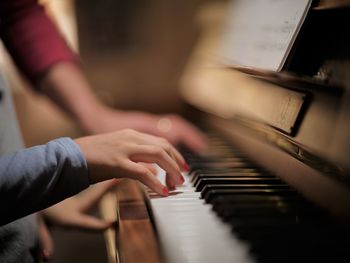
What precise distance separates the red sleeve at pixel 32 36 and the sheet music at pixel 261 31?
475mm

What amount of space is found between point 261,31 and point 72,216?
0.64 metres

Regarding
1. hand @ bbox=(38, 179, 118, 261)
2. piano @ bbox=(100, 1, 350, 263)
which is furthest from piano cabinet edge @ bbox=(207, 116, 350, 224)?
hand @ bbox=(38, 179, 118, 261)

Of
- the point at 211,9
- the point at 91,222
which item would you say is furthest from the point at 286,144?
the point at 211,9

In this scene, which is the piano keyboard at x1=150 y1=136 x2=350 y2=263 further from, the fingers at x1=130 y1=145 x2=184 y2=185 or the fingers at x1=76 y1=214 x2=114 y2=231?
the fingers at x1=76 y1=214 x2=114 y2=231

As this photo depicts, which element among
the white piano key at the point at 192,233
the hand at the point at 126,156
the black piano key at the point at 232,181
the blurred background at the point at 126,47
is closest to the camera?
the white piano key at the point at 192,233

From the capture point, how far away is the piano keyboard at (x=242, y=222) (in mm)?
564

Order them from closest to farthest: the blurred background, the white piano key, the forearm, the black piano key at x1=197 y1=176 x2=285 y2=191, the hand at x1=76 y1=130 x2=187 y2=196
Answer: the white piano key → the hand at x1=76 y1=130 x2=187 y2=196 → the black piano key at x1=197 y1=176 x2=285 y2=191 → the forearm → the blurred background

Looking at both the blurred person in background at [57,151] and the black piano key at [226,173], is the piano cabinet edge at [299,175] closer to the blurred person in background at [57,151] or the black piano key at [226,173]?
the black piano key at [226,173]

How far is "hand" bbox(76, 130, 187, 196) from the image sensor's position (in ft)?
2.21

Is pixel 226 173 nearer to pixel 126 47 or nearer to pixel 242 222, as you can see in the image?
Answer: pixel 242 222

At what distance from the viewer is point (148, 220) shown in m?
0.69

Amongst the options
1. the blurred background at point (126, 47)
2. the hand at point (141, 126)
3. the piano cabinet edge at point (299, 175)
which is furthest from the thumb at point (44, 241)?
the blurred background at point (126, 47)

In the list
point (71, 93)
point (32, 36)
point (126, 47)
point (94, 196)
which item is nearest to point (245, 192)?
point (94, 196)

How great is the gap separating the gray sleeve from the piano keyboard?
0.48ft
